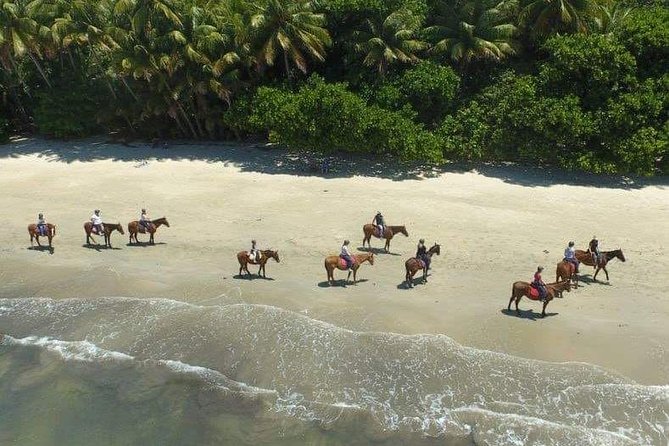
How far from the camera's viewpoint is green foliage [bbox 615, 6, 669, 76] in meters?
29.3

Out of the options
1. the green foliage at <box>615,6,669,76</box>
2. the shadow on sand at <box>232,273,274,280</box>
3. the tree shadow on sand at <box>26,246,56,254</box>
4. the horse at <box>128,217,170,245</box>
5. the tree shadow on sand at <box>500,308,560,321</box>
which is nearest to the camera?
the tree shadow on sand at <box>500,308,560,321</box>

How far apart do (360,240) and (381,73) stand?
45.9 ft

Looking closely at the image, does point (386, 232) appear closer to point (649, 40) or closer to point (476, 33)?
point (476, 33)

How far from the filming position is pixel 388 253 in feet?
76.0

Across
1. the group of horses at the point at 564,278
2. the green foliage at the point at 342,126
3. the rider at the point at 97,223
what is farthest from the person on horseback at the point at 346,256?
the green foliage at the point at 342,126

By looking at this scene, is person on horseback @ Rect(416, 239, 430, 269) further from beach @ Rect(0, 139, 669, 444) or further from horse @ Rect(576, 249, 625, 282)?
horse @ Rect(576, 249, 625, 282)

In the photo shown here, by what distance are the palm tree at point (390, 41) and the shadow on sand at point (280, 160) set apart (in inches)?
237

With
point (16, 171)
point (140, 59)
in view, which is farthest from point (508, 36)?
point (16, 171)

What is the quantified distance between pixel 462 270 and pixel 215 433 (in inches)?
444

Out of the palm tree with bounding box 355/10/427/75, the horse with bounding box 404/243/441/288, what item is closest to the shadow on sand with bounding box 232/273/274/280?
the horse with bounding box 404/243/441/288

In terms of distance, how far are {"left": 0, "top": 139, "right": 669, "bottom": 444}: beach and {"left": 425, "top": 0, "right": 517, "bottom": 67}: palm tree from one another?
22.9ft

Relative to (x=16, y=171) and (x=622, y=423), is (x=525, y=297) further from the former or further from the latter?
(x=16, y=171)

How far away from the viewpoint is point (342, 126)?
31.1 metres

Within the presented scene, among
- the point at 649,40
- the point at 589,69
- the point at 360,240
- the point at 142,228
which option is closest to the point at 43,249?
the point at 142,228
